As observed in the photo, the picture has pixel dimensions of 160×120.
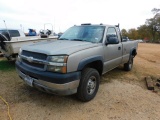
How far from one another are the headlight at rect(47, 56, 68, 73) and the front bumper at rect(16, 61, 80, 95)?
9cm

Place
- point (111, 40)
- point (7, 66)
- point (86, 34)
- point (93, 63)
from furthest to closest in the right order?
point (7, 66) → point (86, 34) → point (111, 40) → point (93, 63)

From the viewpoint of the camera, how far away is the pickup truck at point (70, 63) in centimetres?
A: 293

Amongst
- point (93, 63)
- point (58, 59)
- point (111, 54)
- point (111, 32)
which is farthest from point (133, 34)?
point (58, 59)

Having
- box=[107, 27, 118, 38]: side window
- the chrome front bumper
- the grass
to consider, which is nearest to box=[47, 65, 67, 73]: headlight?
the chrome front bumper

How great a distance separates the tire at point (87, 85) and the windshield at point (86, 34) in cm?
93

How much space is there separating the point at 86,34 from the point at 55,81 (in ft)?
6.32

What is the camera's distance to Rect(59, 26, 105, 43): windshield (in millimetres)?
4137

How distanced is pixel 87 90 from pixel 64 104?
60cm

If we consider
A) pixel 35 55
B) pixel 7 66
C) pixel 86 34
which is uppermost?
pixel 86 34

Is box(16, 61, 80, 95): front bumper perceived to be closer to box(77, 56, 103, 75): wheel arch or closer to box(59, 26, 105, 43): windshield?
box(77, 56, 103, 75): wheel arch

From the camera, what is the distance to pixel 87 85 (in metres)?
3.47

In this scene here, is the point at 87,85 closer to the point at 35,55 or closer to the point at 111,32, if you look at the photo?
the point at 35,55

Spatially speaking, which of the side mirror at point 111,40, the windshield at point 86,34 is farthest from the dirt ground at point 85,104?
the windshield at point 86,34

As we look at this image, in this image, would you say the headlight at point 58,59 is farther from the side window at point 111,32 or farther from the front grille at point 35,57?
the side window at point 111,32
